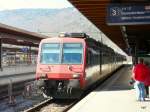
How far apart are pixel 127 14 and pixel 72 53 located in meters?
5.85

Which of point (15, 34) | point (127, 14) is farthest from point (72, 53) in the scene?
point (15, 34)

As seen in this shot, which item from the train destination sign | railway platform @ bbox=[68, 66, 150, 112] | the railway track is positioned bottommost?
the railway track

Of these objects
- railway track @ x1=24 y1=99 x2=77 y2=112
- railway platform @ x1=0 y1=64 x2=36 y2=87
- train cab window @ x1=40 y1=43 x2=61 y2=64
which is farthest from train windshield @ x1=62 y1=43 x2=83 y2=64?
railway platform @ x1=0 y1=64 x2=36 y2=87

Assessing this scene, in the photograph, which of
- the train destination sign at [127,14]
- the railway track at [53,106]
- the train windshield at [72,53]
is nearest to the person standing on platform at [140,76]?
the train destination sign at [127,14]

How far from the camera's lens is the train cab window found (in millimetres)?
20138

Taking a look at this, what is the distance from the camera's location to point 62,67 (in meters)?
19.7

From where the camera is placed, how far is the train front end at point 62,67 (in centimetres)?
1909

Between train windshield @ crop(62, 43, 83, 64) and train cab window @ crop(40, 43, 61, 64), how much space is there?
0.96 feet

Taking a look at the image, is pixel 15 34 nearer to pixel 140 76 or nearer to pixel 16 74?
pixel 16 74

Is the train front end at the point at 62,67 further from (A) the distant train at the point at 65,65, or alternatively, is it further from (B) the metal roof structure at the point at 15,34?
(B) the metal roof structure at the point at 15,34

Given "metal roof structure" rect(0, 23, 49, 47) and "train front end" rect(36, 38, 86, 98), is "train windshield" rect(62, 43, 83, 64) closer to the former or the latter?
"train front end" rect(36, 38, 86, 98)

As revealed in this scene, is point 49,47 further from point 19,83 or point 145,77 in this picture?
point 19,83

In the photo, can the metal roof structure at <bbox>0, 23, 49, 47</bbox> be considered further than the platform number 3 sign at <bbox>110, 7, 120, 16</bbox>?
Yes

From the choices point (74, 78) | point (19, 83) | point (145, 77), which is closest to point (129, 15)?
point (145, 77)
